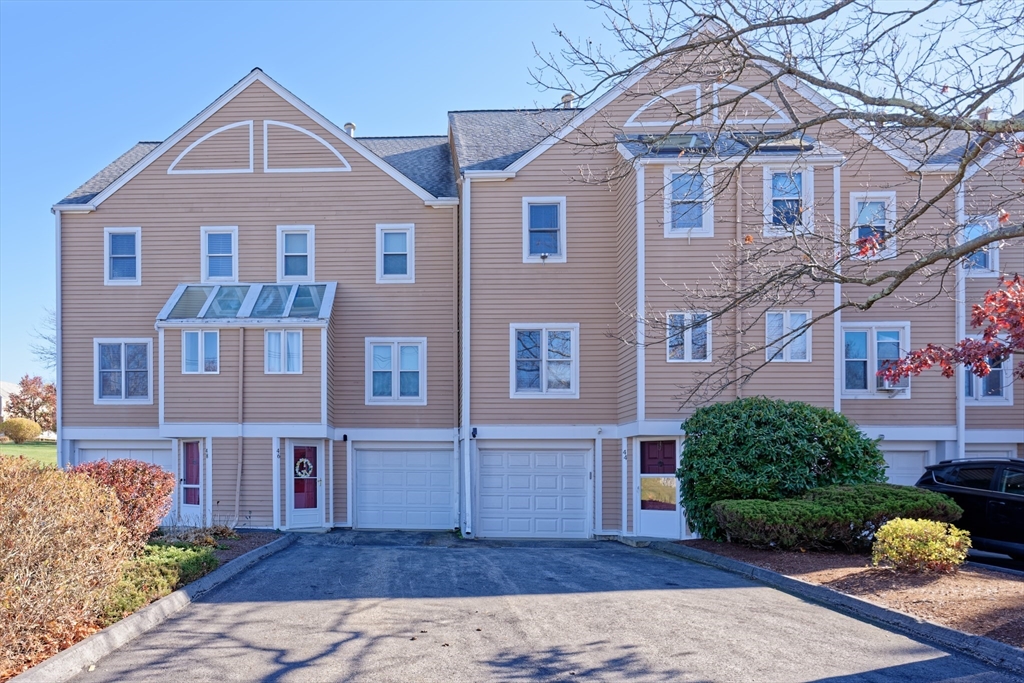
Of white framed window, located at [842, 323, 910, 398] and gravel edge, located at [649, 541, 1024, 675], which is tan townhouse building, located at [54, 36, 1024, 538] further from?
gravel edge, located at [649, 541, 1024, 675]

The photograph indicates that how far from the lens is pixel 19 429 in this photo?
118 ft

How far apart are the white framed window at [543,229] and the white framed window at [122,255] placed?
9.31 metres

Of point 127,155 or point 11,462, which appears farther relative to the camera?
point 127,155

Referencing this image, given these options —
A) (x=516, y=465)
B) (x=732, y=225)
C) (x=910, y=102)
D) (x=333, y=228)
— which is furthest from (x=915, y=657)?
(x=333, y=228)

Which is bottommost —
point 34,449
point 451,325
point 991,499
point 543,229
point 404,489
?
point 34,449

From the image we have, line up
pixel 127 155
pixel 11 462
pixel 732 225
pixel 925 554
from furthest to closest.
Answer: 1. pixel 127 155
2. pixel 732 225
3. pixel 925 554
4. pixel 11 462

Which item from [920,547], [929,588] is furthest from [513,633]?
[920,547]

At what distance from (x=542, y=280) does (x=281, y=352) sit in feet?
20.0

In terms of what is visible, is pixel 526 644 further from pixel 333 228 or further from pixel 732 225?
pixel 333 228

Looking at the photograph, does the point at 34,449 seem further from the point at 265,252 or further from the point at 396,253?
the point at 396,253

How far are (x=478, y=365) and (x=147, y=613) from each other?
41.3 feet

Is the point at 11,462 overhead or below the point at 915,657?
overhead

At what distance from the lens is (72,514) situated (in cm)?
847

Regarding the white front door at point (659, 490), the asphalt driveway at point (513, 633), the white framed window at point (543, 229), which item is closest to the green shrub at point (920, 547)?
the asphalt driveway at point (513, 633)
